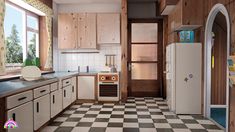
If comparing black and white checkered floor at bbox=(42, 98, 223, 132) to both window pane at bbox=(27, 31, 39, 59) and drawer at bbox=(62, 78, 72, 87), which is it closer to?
drawer at bbox=(62, 78, 72, 87)

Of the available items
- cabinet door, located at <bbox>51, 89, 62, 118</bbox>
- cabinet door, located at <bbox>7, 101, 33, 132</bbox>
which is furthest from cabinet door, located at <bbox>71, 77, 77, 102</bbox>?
cabinet door, located at <bbox>7, 101, 33, 132</bbox>

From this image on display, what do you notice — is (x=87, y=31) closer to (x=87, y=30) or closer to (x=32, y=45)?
(x=87, y=30)

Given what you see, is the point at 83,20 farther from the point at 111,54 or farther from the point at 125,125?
the point at 125,125

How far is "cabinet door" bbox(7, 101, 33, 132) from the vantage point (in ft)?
7.43

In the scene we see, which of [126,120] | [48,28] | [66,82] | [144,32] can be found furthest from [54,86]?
[144,32]

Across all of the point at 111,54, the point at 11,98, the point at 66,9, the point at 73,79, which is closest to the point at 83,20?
the point at 66,9

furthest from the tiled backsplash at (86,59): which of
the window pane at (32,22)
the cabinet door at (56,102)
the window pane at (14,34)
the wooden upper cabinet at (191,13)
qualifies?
the wooden upper cabinet at (191,13)

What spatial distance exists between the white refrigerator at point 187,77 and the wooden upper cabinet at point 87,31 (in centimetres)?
225

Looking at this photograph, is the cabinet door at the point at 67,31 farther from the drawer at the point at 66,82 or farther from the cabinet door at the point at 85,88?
the drawer at the point at 66,82

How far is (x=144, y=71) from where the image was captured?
606 cm

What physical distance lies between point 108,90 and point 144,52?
1740 mm

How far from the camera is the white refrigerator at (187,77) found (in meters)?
4.11

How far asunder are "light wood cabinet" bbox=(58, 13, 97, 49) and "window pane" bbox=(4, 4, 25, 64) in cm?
122

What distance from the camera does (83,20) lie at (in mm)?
5387
